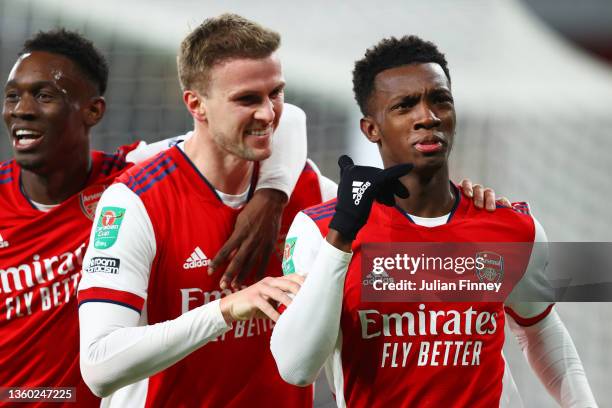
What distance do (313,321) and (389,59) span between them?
67 cm

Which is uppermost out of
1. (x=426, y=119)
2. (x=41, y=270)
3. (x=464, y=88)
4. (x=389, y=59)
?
(x=464, y=88)

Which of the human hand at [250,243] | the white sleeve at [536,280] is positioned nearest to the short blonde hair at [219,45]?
the human hand at [250,243]

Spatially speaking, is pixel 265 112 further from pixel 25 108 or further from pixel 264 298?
pixel 25 108

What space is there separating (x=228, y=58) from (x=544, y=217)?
2.50 metres

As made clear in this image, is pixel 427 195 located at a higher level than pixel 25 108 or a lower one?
lower

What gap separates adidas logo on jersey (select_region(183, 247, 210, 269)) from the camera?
7.07ft

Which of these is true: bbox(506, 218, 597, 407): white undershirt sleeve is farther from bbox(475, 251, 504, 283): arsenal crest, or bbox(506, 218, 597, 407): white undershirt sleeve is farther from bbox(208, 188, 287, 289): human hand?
bbox(208, 188, 287, 289): human hand

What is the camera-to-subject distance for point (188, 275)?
2.16 m

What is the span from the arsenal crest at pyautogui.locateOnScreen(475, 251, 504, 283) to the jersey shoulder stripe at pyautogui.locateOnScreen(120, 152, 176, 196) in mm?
829

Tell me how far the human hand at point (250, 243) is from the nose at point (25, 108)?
68cm

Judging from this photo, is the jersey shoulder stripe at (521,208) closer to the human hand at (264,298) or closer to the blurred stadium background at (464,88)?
the human hand at (264,298)

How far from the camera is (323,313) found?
1672mm

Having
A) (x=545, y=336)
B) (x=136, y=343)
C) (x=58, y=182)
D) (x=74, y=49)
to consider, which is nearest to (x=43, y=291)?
(x=58, y=182)

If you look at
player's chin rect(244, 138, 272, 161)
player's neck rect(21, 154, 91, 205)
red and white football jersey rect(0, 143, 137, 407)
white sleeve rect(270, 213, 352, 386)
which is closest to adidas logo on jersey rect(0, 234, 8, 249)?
red and white football jersey rect(0, 143, 137, 407)
